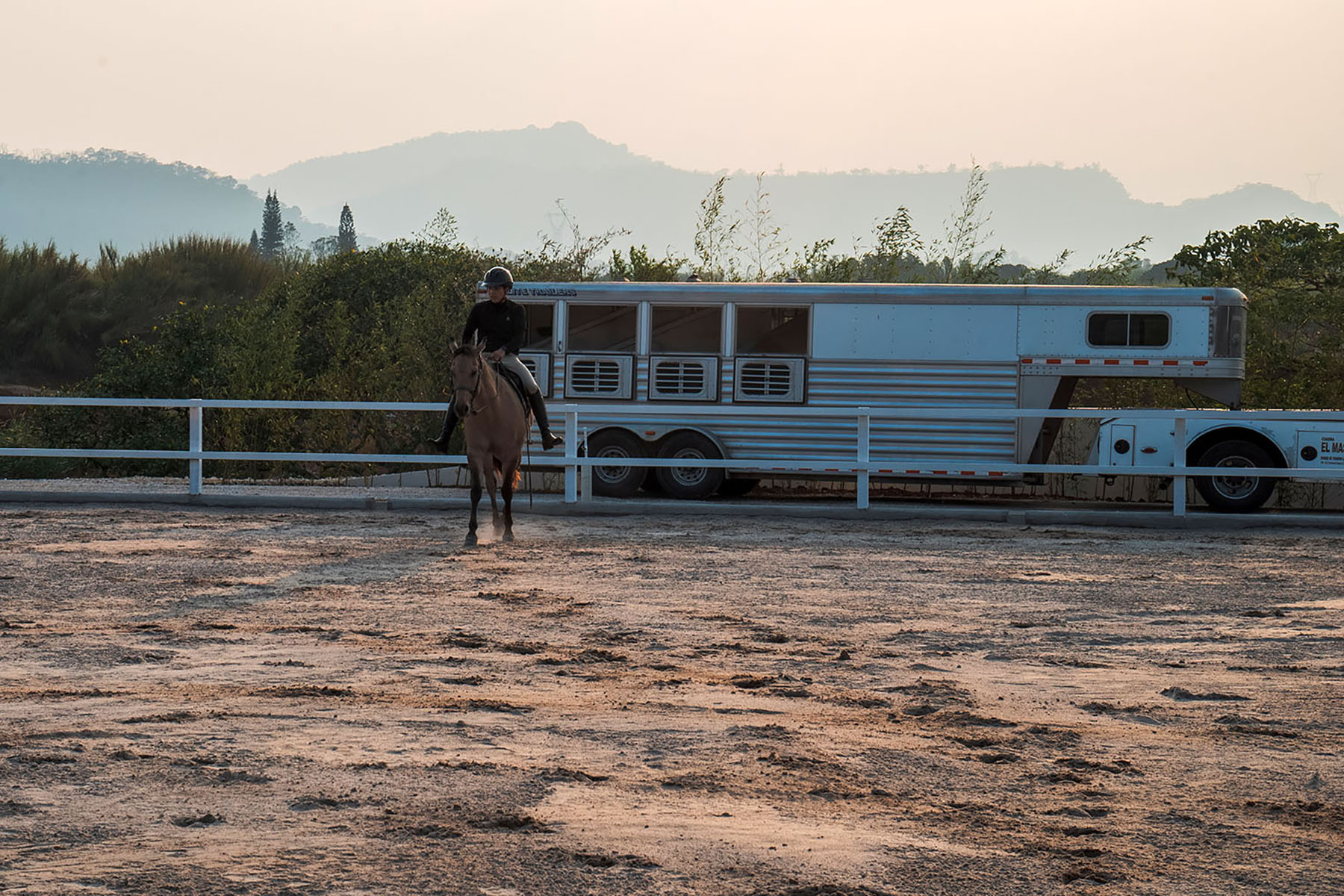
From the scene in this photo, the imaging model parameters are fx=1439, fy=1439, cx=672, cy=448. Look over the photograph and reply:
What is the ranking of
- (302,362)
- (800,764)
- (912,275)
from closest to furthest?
(800,764), (912,275), (302,362)

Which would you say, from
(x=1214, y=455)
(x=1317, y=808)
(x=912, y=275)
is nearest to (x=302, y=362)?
(x=912, y=275)

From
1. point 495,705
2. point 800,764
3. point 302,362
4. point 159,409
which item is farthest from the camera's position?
point 302,362

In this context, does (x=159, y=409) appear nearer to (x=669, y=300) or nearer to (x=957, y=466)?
(x=669, y=300)

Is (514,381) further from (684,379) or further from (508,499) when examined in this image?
(684,379)

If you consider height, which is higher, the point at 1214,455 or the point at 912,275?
the point at 912,275

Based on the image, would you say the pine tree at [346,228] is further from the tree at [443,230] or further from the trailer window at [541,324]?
the trailer window at [541,324]

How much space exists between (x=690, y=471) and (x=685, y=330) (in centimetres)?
193

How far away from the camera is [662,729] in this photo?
19.4 ft

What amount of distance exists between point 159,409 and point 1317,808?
25790 mm

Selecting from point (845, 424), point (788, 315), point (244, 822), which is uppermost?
point (788, 315)

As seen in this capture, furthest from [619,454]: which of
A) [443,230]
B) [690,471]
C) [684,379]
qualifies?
[443,230]

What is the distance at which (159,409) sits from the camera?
27.6 m

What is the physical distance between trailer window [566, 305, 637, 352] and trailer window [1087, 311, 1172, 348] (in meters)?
6.17

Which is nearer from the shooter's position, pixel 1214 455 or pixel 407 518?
pixel 407 518
